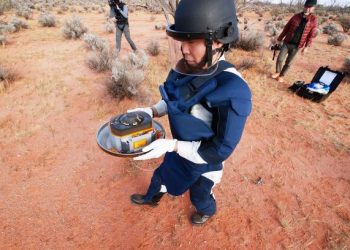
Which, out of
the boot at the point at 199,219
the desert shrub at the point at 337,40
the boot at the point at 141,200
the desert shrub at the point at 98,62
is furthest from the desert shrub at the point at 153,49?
the desert shrub at the point at 337,40

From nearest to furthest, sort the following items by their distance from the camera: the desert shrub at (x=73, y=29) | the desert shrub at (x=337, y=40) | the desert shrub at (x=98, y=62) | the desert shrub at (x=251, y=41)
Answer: the desert shrub at (x=98, y=62) → the desert shrub at (x=251, y=41) → the desert shrub at (x=73, y=29) → the desert shrub at (x=337, y=40)

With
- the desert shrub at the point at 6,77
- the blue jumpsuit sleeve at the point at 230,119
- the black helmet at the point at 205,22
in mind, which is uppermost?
the black helmet at the point at 205,22

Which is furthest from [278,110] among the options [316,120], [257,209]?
[257,209]

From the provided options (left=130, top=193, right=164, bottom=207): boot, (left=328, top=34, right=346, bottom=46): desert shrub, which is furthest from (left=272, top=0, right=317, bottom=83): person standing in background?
(left=328, top=34, right=346, bottom=46): desert shrub

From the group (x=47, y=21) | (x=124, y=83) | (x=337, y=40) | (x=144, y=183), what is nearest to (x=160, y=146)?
(x=144, y=183)

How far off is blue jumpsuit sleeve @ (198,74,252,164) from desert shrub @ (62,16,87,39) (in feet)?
33.9

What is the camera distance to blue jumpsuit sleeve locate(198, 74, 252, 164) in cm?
122

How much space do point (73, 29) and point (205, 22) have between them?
35.3 ft

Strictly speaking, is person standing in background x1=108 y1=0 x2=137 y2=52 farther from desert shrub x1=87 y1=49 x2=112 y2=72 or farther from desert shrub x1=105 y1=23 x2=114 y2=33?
desert shrub x1=105 y1=23 x2=114 y2=33

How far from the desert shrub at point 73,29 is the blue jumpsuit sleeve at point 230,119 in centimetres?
1034

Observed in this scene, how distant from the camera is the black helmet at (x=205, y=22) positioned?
1.17 metres

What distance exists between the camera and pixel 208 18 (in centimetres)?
118

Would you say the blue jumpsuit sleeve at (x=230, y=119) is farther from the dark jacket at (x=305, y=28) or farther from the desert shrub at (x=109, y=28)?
the desert shrub at (x=109, y=28)

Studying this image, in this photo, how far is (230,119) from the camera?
48.5 inches
